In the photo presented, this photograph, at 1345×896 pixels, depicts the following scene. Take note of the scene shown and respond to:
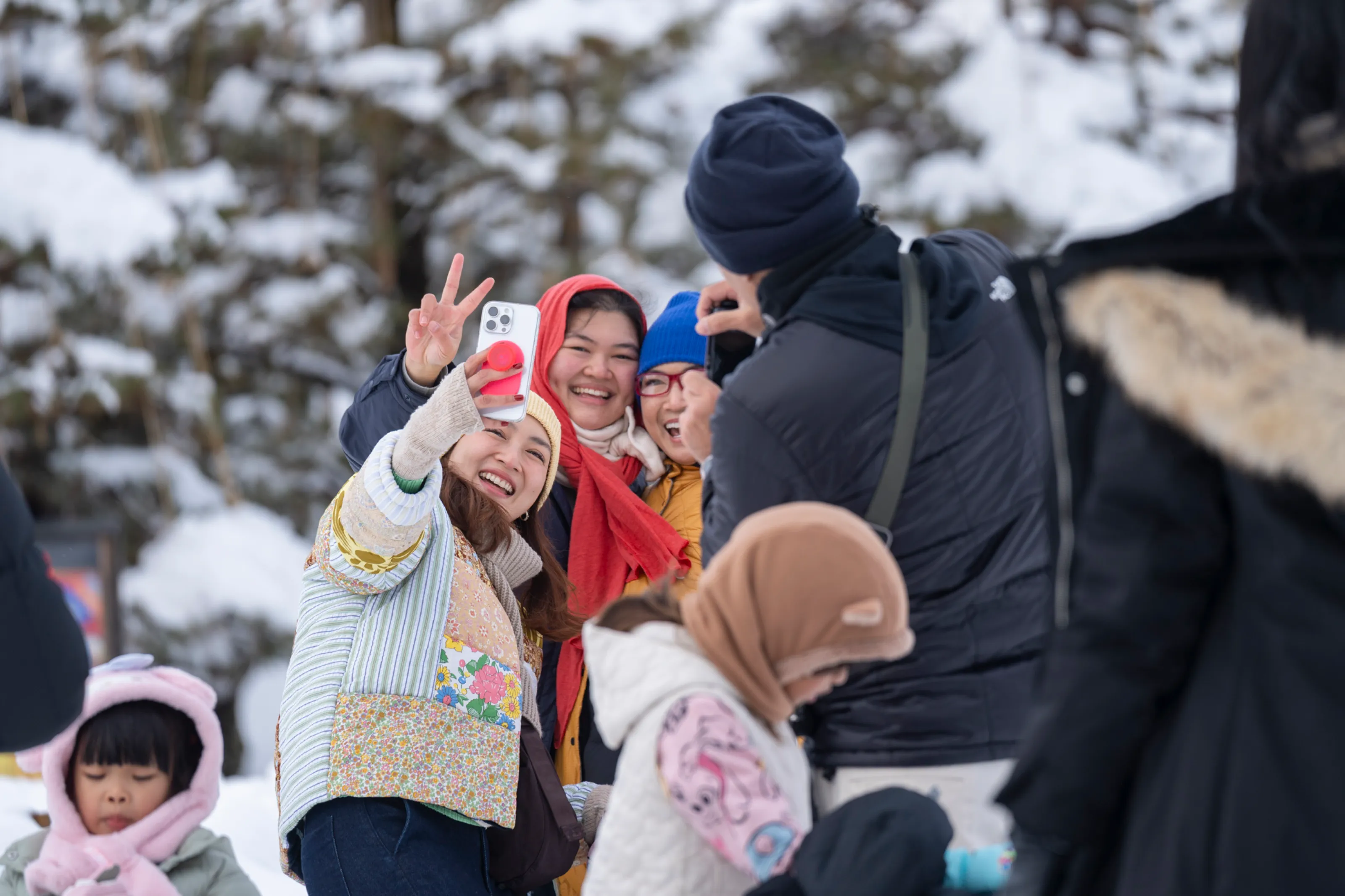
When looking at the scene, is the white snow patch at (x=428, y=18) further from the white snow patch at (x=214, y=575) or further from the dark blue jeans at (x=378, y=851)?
the dark blue jeans at (x=378, y=851)

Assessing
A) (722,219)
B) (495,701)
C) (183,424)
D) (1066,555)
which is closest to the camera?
(1066,555)

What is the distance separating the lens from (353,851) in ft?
8.39

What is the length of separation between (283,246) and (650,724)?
1083cm

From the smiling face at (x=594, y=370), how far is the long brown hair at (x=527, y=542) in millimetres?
361

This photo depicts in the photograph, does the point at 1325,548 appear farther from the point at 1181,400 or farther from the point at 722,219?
the point at 722,219

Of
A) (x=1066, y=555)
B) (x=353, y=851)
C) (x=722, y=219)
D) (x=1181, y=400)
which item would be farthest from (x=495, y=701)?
(x=1181, y=400)

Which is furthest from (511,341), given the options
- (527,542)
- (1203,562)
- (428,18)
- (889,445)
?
(428,18)

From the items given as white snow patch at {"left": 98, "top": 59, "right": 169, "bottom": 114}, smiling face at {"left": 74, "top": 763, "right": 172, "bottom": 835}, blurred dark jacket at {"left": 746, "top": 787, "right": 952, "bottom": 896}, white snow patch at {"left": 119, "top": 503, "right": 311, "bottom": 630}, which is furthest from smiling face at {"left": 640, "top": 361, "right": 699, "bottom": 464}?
white snow patch at {"left": 98, "top": 59, "right": 169, "bottom": 114}

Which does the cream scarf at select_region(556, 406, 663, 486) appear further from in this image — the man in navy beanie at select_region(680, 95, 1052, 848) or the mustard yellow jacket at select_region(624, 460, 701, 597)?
the man in navy beanie at select_region(680, 95, 1052, 848)

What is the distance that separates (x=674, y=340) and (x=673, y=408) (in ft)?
0.58

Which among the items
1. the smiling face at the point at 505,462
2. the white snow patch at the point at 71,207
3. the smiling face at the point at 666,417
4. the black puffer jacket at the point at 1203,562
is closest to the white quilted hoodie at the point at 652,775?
the black puffer jacket at the point at 1203,562

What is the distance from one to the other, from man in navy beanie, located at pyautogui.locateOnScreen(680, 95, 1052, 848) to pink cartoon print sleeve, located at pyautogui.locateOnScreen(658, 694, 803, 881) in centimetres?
38

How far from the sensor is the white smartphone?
2.85 m

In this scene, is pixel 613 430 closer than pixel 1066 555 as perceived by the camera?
No
